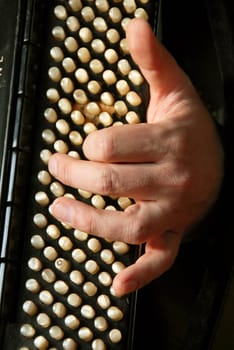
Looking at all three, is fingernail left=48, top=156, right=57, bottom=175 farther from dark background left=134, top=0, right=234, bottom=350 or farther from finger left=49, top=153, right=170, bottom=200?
dark background left=134, top=0, right=234, bottom=350

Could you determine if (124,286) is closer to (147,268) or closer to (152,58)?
(147,268)

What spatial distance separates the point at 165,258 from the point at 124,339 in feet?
0.41

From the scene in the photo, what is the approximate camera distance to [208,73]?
0.94 m

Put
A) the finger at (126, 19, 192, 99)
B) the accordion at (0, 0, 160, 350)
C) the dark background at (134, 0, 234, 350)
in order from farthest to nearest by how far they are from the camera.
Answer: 1. the dark background at (134, 0, 234, 350)
2. the accordion at (0, 0, 160, 350)
3. the finger at (126, 19, 192, 99)

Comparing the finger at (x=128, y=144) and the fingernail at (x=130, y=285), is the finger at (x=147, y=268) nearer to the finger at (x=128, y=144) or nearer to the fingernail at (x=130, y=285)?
the fingernail at (x=130, y=285)

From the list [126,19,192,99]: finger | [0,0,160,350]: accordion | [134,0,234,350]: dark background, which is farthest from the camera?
[134,0,234,350]: dark background

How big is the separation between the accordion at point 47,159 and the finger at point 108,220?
5 centimetres

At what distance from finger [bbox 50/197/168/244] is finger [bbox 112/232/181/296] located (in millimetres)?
34

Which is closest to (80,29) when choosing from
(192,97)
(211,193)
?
→ (192,97)

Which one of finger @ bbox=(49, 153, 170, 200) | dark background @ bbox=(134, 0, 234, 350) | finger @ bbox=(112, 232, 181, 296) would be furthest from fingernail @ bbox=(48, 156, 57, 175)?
dark background @ bbox=(134, 0, 234, 350)

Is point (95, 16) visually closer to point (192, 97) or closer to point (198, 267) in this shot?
point (192, 97)

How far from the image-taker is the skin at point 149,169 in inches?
23.4

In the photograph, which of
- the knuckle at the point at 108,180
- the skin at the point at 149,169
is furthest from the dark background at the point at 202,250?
the knuckle at the point at 108,180

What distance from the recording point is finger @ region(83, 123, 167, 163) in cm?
59
